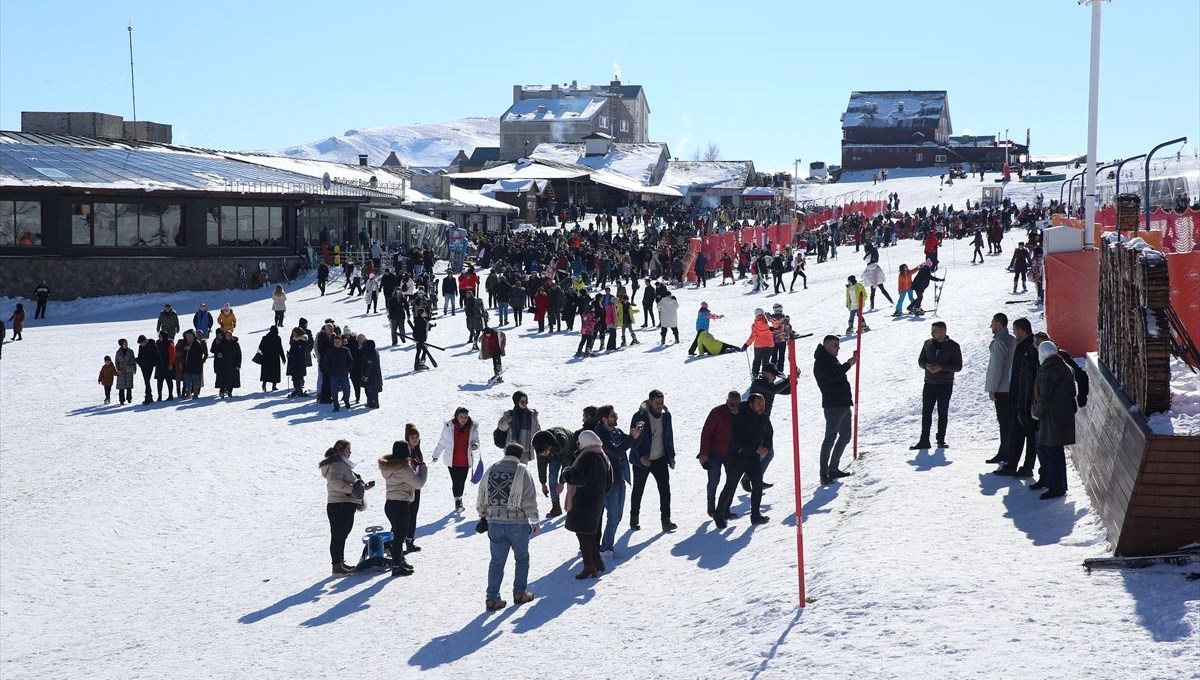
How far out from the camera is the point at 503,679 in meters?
8.51

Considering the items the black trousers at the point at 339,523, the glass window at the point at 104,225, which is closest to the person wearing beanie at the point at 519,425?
the black trousers at the point at 339,523

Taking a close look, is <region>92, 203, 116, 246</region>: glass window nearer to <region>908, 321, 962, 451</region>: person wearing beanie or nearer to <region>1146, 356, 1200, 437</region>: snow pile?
<region>908, 321, 962, 451</region>: person wearing beanie

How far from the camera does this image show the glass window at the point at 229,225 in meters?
41.7

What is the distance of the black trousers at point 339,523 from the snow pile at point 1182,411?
640cm

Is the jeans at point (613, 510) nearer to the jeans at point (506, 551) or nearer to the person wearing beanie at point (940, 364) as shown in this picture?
the jeans at point (506, 551)

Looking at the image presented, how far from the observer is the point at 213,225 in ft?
136

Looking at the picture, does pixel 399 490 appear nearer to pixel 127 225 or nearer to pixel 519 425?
pixel 519 425

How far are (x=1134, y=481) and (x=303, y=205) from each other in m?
38.8

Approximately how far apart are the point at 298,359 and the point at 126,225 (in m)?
21.3

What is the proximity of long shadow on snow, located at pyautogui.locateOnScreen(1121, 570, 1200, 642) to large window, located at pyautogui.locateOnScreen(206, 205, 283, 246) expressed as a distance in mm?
37142

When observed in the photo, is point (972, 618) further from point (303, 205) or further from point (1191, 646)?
point (303, 205)

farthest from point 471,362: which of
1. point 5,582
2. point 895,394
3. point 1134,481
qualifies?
point 1134,481

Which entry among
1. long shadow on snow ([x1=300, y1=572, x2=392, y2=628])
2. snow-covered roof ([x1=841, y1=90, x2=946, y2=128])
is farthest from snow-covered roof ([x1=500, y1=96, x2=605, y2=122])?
long shadow on snow ([x1=300, y1=572, x2=392, y2=628])

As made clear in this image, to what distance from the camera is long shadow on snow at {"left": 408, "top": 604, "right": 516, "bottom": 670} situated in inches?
358
